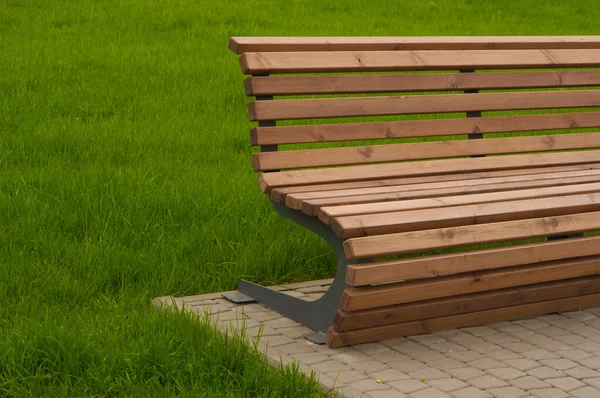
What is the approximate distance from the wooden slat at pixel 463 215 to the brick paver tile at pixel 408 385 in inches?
21.5

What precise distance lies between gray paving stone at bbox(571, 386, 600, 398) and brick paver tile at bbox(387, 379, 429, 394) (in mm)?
529

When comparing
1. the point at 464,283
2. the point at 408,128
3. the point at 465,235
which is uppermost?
the point at 408,128

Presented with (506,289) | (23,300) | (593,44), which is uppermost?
(593,44)

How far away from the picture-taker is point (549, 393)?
3564 mm

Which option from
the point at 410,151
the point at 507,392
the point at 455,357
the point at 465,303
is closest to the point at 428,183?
the point at 410,151

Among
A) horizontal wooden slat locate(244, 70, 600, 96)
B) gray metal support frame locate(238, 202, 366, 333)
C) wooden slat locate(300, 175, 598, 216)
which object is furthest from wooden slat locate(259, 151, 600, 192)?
horizontal wooden slat locate(244, 70, 600, 96)

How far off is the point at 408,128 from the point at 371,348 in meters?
1.16

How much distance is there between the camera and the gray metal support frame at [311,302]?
388cm

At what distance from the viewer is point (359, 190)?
168 inches

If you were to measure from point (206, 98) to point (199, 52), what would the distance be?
1750 mm

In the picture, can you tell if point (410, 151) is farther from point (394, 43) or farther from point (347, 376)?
point (347, 376)

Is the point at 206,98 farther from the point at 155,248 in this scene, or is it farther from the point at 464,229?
the point at 464,229

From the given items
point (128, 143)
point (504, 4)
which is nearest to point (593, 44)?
point (128, 143)

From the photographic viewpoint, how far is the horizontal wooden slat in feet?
14.5
